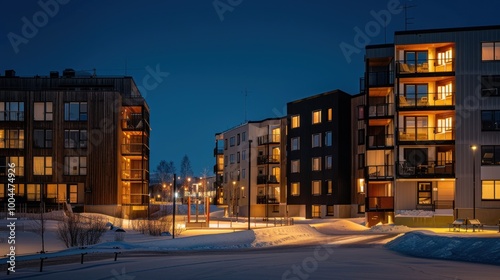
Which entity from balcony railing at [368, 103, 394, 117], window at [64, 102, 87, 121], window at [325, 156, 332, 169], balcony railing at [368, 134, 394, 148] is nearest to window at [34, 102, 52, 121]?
window at [64, 102, 87, 121]

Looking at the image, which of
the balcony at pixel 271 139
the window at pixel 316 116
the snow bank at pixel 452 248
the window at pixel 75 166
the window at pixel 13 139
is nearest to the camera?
the snow bank at pixel 452 248

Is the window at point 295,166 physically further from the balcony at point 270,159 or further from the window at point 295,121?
the balcony at point 270,159

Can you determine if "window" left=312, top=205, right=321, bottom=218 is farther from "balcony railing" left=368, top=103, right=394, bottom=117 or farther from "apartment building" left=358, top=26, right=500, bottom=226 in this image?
"balcony railing" left=368, top=103, right=394, bottom=117

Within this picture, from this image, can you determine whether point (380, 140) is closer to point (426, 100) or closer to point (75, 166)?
point (426, 100)

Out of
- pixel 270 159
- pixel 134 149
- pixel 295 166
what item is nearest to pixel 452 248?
pixel 134 149

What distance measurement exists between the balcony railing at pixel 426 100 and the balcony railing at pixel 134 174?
1274 inches

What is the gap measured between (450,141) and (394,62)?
861 cm

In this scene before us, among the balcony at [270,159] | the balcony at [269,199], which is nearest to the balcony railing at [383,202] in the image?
the balcony at [269,199]

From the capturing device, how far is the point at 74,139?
214ft

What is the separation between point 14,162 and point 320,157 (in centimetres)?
3479

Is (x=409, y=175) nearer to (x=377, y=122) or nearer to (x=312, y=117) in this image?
(x=377, y=122)

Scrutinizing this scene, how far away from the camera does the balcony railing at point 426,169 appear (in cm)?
5172

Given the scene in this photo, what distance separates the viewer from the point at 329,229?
51562mm

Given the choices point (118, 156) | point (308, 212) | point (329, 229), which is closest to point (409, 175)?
point (329, 229)
